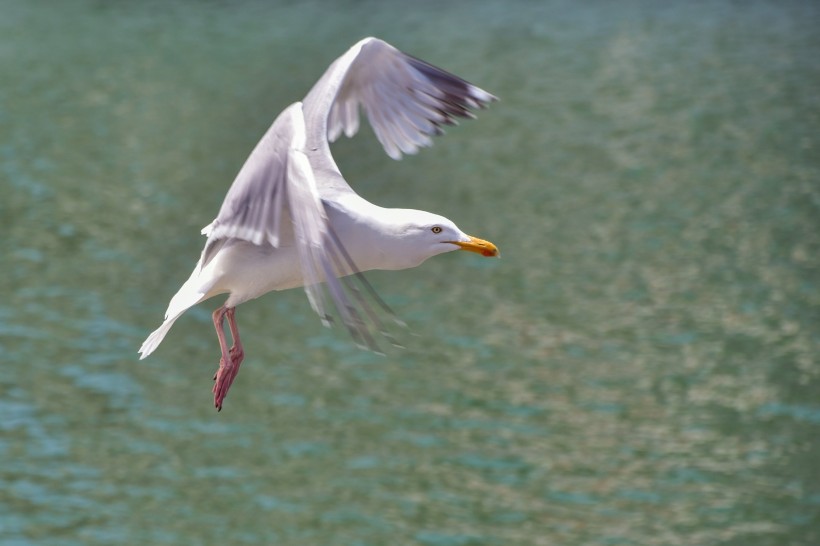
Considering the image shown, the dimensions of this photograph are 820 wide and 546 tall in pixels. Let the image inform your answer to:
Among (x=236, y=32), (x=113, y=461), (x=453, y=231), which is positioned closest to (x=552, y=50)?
(x=236, y=32)

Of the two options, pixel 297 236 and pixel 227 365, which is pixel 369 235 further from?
pixel 227 365

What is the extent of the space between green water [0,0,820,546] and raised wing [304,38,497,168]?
13.5 m

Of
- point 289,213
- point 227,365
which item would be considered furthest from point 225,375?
point 289,213

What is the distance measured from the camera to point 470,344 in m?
23.2

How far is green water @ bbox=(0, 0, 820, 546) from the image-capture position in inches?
824

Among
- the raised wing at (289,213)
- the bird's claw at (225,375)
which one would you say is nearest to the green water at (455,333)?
the bird's claw at (225,375)

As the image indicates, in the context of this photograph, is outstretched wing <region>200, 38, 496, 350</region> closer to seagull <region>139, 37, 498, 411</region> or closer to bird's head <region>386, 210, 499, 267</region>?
seagull <region>139, 37, 498, 411</region>

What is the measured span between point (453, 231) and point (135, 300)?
18.6m

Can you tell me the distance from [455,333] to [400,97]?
52.8 feet

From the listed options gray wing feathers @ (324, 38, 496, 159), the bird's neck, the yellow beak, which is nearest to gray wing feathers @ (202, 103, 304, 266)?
the bird's neck

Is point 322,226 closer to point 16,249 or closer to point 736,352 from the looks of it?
point 736,352

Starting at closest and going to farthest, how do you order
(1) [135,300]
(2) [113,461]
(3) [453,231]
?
(3) [453,231]
(2) [113,461]
(1) [135,300]

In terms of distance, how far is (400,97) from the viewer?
7.43m

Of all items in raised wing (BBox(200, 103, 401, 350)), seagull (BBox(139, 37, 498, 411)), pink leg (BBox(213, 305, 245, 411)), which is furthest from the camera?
pink leg (BBox(213, 305, 245, 411))
